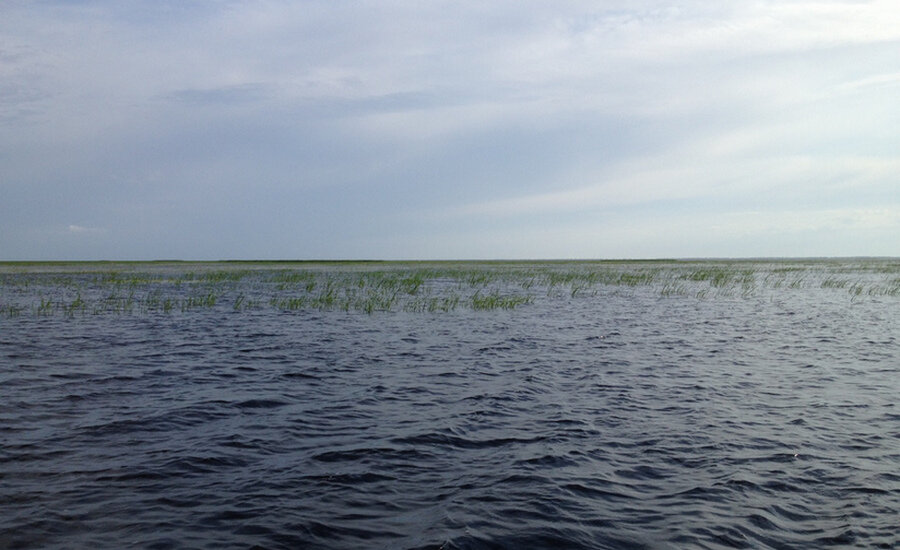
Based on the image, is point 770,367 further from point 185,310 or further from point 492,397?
point 185,310

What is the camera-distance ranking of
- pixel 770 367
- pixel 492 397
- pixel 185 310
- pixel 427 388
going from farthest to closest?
pixel 185 310
pixel 770 367
pixel 427 388
pixel 492 397

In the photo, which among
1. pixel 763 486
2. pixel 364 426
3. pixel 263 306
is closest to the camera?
pixel 763 486

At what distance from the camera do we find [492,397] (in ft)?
39.3

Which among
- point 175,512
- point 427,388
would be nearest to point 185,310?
point 427,388

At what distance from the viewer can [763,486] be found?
23.4ft

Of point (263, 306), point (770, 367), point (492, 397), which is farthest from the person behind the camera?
point (263, 306)

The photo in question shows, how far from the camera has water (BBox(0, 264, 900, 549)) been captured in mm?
6082

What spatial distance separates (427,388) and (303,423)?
10.9ft

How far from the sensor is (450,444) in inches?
351

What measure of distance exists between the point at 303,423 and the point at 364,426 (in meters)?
1.08

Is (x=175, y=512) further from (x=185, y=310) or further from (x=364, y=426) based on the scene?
(x=185, y=310)

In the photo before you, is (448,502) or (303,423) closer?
(448,502)

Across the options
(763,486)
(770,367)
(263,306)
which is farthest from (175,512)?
(263,306)

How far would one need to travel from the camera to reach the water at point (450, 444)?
6.08 meters
